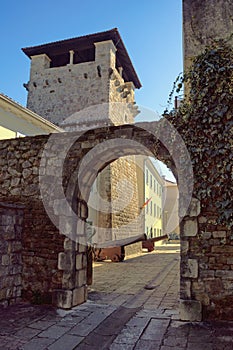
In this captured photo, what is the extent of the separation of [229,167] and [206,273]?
1394mm

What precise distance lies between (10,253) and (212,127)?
3508 millimetres

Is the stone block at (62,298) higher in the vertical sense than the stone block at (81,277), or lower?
lower

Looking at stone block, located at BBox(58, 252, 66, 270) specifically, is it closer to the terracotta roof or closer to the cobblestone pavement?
the cobblestone pavement

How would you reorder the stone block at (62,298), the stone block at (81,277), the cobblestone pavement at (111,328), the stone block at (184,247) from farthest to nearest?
1. the stone block at (81,277)
2. the stone block at (62,298)
3. the stone block at (184,247)
4. the cobblestone pavement at (111,328)

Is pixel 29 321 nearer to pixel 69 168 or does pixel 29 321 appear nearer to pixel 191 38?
pixel 69 168

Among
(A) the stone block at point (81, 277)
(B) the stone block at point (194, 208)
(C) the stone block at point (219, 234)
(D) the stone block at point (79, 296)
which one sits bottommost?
(D) the stone block at point (79, 296)

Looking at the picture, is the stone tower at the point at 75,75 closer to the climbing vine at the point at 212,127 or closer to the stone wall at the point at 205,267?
the climbing vine at the point at 212,127

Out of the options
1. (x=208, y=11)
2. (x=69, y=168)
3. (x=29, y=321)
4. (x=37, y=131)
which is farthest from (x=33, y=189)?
(x=37, y=131)

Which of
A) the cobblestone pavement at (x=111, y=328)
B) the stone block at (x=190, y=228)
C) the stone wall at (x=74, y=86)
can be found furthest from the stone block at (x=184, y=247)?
the stone wall at (x=74, y=86)

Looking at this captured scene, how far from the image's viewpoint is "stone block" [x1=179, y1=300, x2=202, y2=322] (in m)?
3.69

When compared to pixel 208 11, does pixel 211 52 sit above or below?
below

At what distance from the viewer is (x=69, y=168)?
15.5 ft

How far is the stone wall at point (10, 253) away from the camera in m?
4.34

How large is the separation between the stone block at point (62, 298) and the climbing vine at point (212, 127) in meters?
2.32
